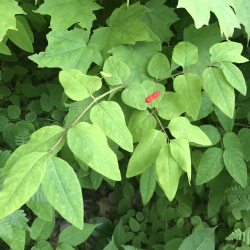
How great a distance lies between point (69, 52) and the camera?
0.83 meters

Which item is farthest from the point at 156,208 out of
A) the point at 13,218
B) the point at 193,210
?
the point at 13,218

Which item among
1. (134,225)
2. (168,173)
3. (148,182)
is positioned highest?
(168,173)

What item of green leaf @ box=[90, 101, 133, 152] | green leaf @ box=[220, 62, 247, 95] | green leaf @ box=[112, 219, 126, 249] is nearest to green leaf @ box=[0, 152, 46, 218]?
green leaf @ box=[90, 101, 133, 152]

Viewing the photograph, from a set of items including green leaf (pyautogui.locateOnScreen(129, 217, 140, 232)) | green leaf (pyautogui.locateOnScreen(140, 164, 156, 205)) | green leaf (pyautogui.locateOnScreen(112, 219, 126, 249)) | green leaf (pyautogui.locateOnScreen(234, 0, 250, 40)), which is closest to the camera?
green leaf (pyautogui.locateOnScreen(234, 0, 250, 40))

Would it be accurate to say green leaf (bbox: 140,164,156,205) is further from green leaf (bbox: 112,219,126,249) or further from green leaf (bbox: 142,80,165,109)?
green leaf (bbox: 112,219,126,249)

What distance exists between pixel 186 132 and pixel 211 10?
0.27m

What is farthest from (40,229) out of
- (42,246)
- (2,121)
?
(2,121)

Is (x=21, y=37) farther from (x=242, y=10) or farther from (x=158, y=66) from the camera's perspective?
(x=242, y=10)

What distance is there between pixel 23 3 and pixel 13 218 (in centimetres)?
67

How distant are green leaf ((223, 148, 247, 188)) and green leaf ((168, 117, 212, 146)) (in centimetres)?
32

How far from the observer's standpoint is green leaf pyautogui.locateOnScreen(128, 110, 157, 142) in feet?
2.54

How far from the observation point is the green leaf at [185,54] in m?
0.82

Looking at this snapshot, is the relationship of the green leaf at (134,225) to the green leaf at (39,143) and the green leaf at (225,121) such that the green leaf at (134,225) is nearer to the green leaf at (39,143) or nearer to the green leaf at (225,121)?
the green leaf at (225,121)

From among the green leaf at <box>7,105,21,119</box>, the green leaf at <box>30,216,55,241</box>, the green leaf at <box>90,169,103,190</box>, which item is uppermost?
the green leaf at <box>7,105,21,119</box>
